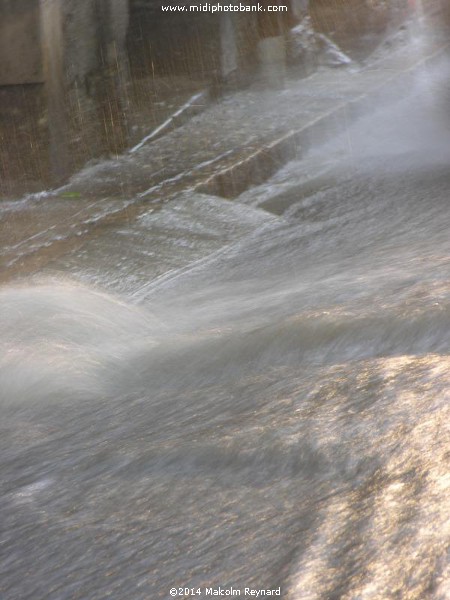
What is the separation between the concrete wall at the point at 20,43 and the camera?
771cm

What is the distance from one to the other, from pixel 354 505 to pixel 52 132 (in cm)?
614

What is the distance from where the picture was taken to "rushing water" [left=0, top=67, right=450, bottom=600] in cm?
153

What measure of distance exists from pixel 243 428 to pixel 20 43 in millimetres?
6655

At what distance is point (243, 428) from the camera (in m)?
2.12

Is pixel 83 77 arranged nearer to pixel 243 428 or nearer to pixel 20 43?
pixel 20 43

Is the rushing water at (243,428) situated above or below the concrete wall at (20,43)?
below

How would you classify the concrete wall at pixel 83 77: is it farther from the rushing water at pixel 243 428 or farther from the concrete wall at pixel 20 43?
the rushing water at pixel 243 428

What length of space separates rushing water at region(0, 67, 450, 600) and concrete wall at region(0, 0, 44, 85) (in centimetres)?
360

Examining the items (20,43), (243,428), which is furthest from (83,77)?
(243,428)

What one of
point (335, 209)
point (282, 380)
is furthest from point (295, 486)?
point (335, 209)

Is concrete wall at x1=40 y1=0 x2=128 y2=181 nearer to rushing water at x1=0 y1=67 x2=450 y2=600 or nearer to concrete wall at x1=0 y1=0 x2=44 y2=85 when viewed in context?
concrete wall at x1=0 y1=0 x2=44 y2=85

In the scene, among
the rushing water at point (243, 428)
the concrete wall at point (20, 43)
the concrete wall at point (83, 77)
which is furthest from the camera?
the concrete wall at point (20, 43)

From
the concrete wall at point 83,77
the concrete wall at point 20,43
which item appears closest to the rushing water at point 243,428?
the concrete wall at point 83,77

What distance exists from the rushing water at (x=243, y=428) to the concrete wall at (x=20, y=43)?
142 inches
